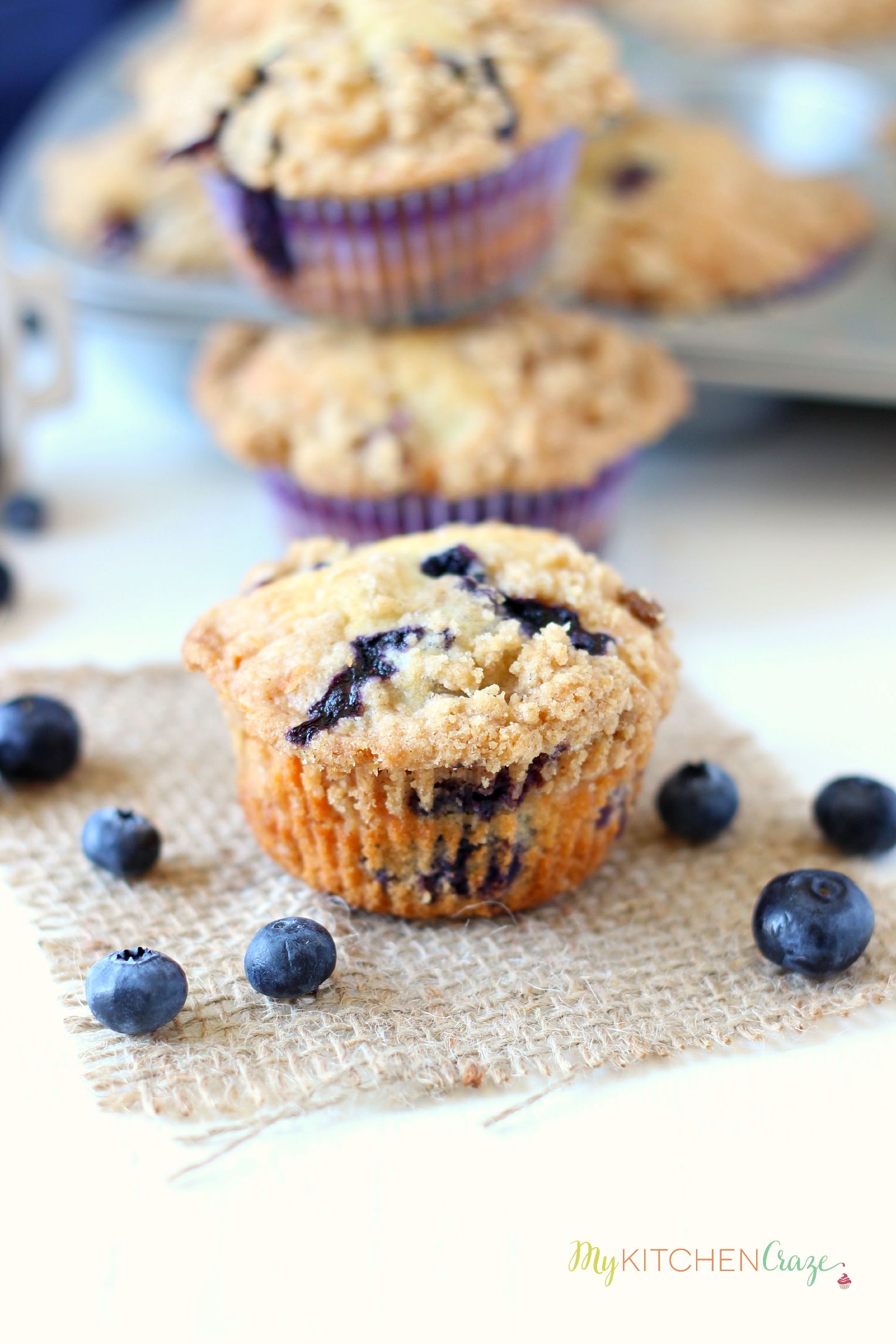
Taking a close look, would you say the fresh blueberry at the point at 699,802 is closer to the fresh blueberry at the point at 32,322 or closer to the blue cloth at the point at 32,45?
the fresh blueberry at the point at 32,322

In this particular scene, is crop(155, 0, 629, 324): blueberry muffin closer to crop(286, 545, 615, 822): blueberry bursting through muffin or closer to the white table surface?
crop(286, 545, 615, 822): blueberry bursting through muffin

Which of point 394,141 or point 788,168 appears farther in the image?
point 788,168

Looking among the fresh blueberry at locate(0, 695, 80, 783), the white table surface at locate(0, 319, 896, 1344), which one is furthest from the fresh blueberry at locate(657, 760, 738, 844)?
the fresh blueberry at locate(0, 695, 80, 783)

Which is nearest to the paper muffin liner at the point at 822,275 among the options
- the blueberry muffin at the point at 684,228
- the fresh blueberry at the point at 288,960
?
the blueberry muffin at the point at 684,228

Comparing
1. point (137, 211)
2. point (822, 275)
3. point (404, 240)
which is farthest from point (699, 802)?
point (137, 211)

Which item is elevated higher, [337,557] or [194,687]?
[337,557]

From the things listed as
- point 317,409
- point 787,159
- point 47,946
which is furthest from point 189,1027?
point 787,159

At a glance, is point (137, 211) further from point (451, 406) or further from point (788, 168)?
point (788, 168)

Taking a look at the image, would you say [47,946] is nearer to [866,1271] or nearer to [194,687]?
[194,687]
